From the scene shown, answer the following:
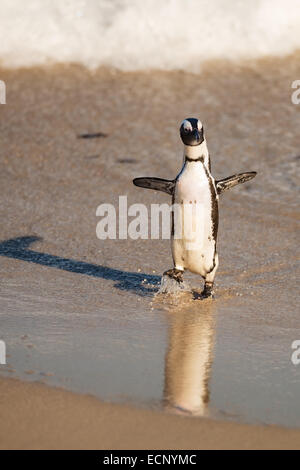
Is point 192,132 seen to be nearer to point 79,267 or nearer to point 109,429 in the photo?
point 79,267

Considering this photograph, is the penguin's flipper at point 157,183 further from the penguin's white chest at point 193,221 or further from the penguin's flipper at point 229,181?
the penguin's flipper at point 229,181

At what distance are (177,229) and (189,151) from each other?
0.38 metres

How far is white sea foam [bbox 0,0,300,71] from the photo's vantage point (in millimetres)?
8109

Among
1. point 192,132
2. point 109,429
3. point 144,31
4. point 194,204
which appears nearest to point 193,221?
point 194,204

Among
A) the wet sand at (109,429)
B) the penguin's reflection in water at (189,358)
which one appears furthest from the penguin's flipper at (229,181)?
the wet sand at (109,429)

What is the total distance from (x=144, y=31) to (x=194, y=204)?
4.95 meters

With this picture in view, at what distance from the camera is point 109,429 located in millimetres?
2619

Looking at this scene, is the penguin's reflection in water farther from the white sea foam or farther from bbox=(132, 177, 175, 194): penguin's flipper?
the white sea foam

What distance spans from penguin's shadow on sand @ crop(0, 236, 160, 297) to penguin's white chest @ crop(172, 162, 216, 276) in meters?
0.27

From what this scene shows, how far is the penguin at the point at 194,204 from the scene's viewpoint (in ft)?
12.7

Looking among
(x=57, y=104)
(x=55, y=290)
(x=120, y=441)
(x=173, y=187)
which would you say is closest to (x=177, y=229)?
(x=173, y=187)

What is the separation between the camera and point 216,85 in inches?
296

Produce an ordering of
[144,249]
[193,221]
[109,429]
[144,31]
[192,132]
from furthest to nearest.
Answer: [144,31] < [144,249] < [193,221] < [192,132] < [109,429]

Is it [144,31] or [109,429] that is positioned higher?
[144,31]
